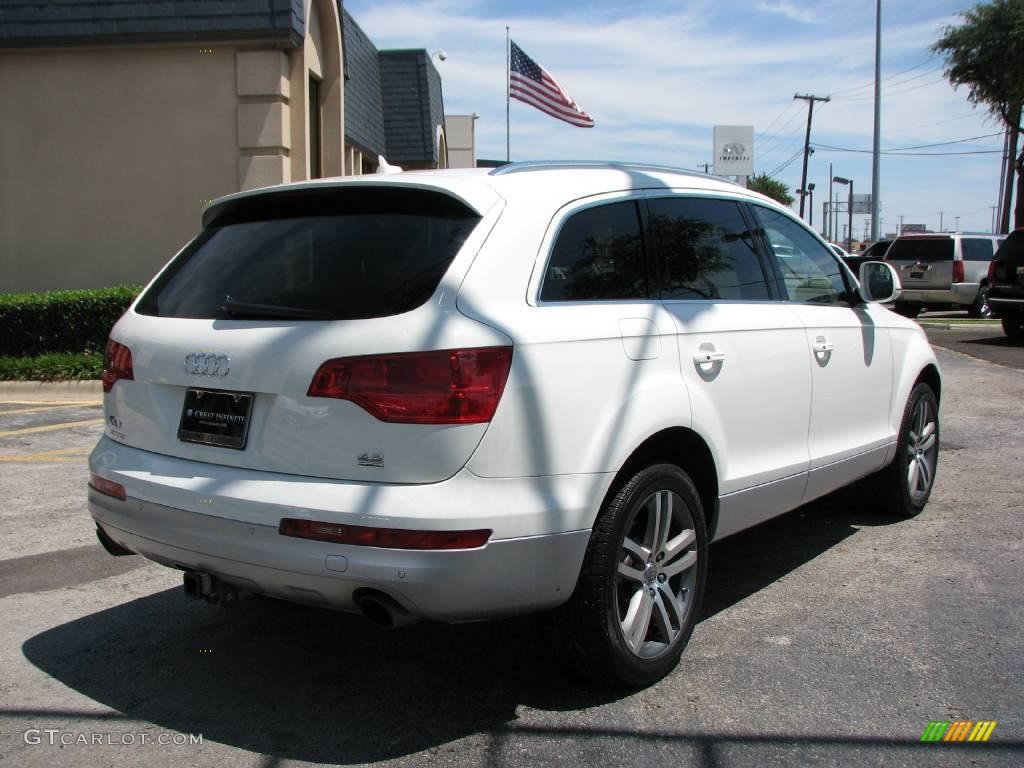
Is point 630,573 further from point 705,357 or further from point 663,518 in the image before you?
point 705,357

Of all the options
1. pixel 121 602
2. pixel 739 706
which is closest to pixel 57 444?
pixel 121 602

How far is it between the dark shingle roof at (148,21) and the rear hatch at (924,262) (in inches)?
591

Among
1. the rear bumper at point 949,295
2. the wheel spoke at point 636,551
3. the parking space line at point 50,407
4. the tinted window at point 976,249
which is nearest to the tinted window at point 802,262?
the wheel spoke at point 636,551

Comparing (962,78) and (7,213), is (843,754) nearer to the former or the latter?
(7,213)

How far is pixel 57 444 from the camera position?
26.3ft

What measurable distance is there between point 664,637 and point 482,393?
4.24ft

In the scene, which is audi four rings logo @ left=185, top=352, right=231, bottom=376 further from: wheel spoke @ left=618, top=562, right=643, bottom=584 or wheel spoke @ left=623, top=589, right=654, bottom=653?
wheel spoke @ left=623, top=589, right=654, bottom=653

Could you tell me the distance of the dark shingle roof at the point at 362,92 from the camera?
1686 centimetres

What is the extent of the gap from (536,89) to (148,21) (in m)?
8.83

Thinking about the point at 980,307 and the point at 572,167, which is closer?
the point at 572,167

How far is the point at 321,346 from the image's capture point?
306 centimetres

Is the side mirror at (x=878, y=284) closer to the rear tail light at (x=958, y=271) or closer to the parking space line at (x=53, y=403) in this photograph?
the parking space line at (x=53, y=403)

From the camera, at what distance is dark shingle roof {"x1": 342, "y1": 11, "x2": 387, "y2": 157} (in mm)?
16859

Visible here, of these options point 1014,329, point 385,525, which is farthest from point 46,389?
point 1014,329
